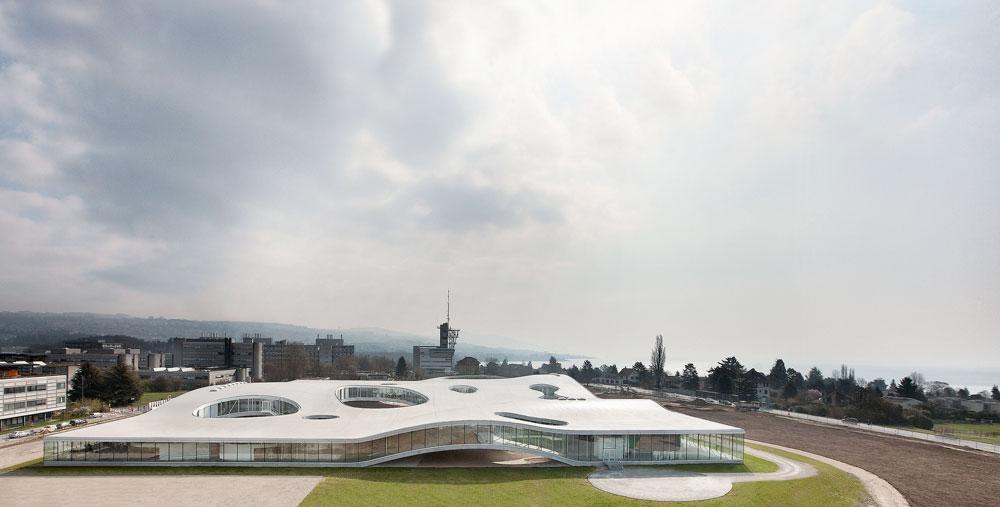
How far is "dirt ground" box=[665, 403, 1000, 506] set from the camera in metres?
30.1

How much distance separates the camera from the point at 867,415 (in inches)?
2571

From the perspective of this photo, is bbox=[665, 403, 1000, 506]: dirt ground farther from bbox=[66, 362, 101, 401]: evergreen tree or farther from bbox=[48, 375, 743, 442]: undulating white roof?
bbox=[66, 362, 101, 401]: evergreen tree

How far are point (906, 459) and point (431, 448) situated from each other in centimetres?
3532

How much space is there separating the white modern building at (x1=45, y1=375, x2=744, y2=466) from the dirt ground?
9959 mm

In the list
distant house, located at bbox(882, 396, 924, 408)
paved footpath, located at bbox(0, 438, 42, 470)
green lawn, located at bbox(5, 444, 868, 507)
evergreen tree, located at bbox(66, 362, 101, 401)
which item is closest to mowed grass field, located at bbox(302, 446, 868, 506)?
green lawn, located at bbox(5, 444, 868, 507)

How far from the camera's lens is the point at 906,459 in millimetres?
38781

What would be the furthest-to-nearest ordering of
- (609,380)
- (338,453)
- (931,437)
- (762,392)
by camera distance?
(609,380)
(762,392)
(931,437)
(338,453)

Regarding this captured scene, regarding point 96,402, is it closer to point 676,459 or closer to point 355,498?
point 355,498

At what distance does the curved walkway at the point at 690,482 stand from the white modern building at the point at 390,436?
2305 millimetres

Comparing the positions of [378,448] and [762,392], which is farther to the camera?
[762,392]

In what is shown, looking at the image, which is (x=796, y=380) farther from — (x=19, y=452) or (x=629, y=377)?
(x=19, y=452)

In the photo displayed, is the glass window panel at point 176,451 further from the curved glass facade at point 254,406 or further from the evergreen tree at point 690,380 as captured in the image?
the evergreen tree at point 690,380

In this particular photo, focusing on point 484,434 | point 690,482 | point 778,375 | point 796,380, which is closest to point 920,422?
point 690,482

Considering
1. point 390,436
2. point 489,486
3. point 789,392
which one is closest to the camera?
point 489,486
